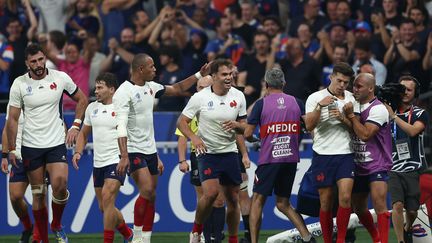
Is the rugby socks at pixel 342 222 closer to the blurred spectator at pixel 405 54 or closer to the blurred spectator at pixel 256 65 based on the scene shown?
the blurred spectator at pixel 405 54

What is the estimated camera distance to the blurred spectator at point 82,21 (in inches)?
925

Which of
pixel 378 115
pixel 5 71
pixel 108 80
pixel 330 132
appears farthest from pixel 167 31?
pixel 378 115

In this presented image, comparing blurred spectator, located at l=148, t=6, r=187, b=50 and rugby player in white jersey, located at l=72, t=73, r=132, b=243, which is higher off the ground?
blurred spectator, located at l=148, t=6, r=187, b=50

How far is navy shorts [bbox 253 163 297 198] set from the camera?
15.6 m

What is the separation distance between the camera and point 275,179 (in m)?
15.6

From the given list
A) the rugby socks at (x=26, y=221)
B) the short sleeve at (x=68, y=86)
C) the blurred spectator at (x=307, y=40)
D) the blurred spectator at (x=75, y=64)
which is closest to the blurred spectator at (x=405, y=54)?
the blurred spectator at (x=307, y=40)

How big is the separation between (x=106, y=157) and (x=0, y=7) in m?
8.45

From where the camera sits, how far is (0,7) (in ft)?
78.4

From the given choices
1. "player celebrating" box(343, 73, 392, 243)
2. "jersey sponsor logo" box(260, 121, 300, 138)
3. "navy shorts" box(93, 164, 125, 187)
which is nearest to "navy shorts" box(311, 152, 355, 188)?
"player celebrating" box(343, 73, 392, 243)

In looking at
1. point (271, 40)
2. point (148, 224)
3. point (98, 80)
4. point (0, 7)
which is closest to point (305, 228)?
point (148, 224)

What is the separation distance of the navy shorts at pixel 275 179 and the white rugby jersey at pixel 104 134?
1942 millimetres

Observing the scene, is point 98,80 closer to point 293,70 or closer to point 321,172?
point 321,172

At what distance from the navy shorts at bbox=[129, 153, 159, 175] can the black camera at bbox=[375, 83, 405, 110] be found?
2973mm

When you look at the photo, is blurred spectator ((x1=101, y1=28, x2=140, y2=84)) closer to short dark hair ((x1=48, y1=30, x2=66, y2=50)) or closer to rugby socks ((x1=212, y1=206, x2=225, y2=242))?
short dark hair ((x1=48, y1=30, x2=66, y2=50))
